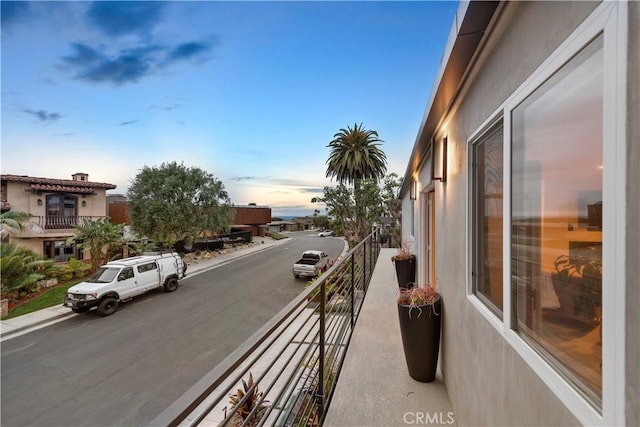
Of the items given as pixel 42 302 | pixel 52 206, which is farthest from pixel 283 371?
pixel 52 206

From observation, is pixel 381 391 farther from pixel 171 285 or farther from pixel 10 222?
pixel 10 222

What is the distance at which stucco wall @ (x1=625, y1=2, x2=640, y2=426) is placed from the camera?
2.08 ft

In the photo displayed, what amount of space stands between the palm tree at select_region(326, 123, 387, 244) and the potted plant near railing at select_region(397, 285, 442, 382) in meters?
19.3

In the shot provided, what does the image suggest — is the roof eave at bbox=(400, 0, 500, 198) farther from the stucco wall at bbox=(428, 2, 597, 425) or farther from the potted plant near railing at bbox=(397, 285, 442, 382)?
the potted plant near railing at bbox=(397, 285, 442, 382)

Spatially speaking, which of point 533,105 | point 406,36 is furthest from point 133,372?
point 406,36

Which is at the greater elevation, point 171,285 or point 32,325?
point 171,285

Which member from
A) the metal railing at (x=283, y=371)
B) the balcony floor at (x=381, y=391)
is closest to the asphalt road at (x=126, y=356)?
the metal railing at (x=283, y=371)

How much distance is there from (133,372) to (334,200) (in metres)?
15.0

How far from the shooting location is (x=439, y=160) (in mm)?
2939

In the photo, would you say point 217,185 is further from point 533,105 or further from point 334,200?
point 533,105

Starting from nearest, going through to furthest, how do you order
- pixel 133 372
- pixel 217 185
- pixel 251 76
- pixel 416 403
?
pixel 416 403 < pixel 133 372 < pixel 251 76 < pixel 217 185

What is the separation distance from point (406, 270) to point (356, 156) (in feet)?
56.9

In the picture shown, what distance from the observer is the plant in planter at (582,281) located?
2.64 ft

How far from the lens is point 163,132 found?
1381 cm
